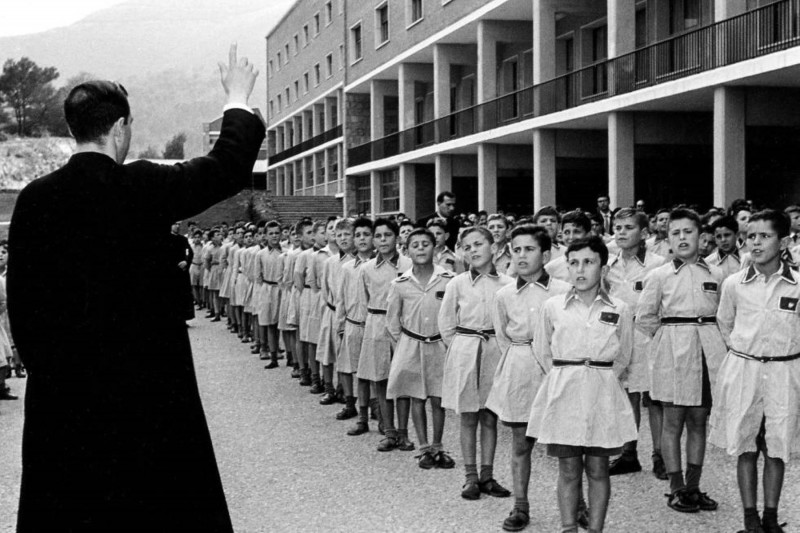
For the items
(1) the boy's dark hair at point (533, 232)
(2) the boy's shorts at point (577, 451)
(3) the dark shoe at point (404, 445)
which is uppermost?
(1) the boy's dark hair at point (533, 232)

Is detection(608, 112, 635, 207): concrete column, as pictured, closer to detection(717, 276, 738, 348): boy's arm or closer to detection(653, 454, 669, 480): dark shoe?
detection(653, 454, 669, 480): dark shoe

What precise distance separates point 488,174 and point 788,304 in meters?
24.1

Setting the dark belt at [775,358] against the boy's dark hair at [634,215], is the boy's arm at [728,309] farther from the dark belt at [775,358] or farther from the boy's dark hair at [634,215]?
the boy's dark hair at [634,215]

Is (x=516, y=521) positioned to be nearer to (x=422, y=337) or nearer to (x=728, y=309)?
(x=728, y=309)

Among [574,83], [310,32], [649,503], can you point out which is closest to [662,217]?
[649,503]

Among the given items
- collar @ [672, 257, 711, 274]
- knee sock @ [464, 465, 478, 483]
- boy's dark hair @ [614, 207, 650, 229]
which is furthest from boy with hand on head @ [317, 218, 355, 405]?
collar @ [672, 257, 711, 274]

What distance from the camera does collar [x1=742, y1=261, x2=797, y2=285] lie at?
221 inches

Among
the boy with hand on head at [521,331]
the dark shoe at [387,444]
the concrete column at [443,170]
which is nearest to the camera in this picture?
the boy with hand on head at [521,331]

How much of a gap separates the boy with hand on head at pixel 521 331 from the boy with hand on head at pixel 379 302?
7.64 ft

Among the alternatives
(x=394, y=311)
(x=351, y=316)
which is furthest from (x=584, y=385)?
(x=351, y=316)

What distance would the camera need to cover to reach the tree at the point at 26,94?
100500 mm

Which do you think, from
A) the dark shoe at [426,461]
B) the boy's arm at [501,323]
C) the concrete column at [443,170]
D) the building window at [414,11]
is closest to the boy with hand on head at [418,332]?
the dark shoe at [426,461]

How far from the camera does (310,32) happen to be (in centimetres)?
5528

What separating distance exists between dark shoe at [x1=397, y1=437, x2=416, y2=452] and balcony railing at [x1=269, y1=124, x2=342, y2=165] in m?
40.9
